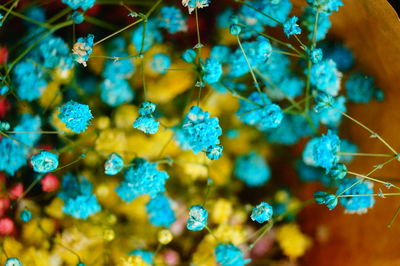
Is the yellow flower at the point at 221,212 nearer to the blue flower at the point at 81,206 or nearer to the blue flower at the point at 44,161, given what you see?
the blue flower at the point at 81,206

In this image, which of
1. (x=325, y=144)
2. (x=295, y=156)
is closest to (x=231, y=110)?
(x=295, y=156)

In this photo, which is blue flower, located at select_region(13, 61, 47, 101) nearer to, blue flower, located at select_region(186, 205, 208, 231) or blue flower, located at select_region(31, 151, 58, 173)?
blue flower, located at select_region(31, 151, 58, 173)

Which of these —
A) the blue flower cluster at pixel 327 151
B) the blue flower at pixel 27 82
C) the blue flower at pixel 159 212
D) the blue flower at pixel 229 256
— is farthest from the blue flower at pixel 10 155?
the blue flower cluster at pixel 327 151

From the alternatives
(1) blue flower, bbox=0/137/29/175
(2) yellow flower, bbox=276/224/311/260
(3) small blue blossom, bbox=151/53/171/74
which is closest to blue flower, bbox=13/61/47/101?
(1) blue flower, bbox=0/137/29/175

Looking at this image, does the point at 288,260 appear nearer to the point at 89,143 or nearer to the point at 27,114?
the point at 89,143

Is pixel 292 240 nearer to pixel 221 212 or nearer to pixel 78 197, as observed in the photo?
pixel 221 212

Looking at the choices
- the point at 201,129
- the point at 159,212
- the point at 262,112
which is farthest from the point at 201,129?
the point at 159,212
